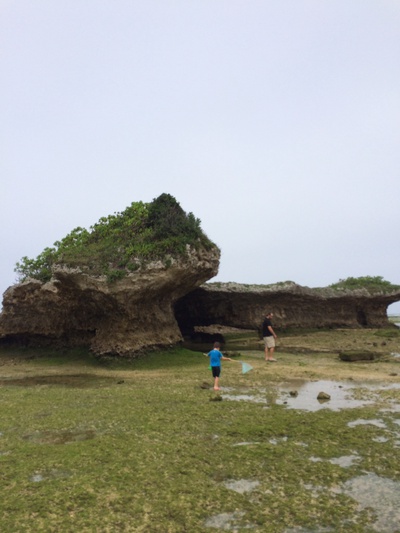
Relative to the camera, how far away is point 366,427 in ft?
28.0

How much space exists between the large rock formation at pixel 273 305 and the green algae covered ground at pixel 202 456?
15008 millimetres

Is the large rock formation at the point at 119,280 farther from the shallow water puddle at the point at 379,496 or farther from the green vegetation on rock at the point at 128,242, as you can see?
the shallow water puddle at the point at 379,496

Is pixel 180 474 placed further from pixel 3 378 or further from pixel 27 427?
pixel 3 378

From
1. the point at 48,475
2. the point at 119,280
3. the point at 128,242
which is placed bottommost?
the point at 48,475

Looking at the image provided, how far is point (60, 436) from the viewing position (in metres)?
8.43

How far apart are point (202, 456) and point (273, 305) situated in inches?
958

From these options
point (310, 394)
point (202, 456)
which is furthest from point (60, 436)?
point (310, 394)

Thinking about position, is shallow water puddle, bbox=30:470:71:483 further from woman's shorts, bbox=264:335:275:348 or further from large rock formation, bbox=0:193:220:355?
woman's shorts, bbox=264:335:275:348

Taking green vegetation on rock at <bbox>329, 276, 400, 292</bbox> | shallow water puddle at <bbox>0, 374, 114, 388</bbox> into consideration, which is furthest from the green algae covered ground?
green vegetation on rock at <bbox>329, 276, 400, 292</bbox>

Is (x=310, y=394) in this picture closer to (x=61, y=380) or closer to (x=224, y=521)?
(x=224, y=521)

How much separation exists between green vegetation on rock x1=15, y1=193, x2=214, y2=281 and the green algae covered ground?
6207 mm

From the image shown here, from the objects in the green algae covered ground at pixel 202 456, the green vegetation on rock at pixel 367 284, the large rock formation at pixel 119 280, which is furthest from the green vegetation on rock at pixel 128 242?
the green vegetation on rock at pixel 367 284

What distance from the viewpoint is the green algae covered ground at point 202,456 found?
5.21 metres

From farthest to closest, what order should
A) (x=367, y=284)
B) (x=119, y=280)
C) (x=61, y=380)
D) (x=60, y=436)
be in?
(x=367, y=284) < (x=119, y=280) < (x=61, y=380) < (x=60, y=436)
